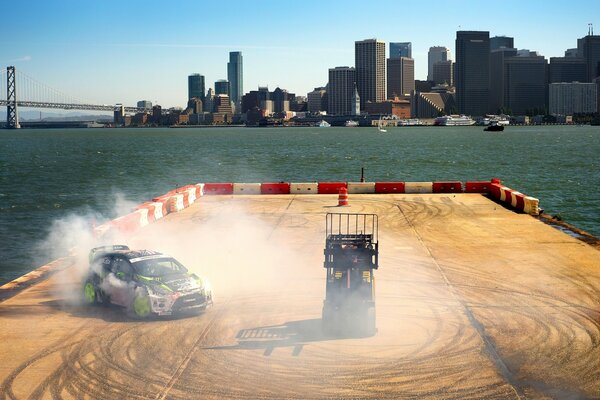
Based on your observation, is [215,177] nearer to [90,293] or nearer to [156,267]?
[90,293]

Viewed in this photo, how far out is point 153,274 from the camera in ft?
66.9

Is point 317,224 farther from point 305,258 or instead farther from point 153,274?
point 153,274

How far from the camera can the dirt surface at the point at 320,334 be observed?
49.9 ft

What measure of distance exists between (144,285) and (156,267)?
3.27ft

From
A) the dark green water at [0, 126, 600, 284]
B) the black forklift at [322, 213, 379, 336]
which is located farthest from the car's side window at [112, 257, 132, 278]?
the dark green water at [0, 126, 600, 284]

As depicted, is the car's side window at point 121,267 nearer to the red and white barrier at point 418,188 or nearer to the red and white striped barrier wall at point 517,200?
the red and white striped barrier wall at point 517,200

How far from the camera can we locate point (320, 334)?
18.4 m

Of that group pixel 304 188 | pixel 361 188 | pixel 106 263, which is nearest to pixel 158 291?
pixel 106 263

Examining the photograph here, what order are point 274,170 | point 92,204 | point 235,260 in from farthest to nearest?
point 274,170 → point 92,204 → point 235,260

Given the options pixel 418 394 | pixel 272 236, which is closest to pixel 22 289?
pixel 272 236

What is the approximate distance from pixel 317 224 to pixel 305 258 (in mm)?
8536

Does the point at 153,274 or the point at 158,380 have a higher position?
the point at 153,274

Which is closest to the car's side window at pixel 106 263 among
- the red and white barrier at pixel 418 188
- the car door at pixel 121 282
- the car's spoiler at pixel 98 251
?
the car door at pixel 121 282

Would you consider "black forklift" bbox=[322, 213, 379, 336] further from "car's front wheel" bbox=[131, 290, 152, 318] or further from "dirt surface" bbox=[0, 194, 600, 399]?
"car's front wheel" bbox=[131, 290, 152, 318]
